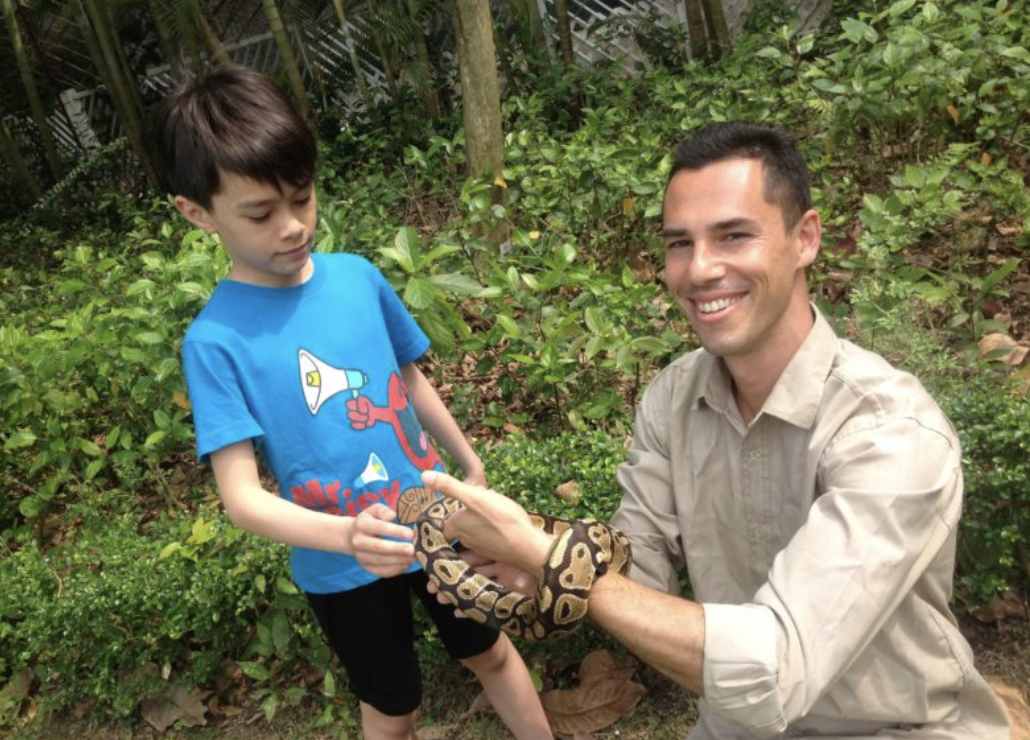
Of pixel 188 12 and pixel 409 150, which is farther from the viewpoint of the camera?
pixel 188 12

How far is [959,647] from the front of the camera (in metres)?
1.97

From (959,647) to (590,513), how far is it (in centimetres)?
144

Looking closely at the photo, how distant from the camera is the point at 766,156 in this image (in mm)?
2045

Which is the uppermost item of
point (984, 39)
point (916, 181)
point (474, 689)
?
point (984, 39)

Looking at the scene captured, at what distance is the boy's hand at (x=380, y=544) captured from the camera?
6.77ft

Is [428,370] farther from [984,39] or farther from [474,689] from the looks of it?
[984,39]

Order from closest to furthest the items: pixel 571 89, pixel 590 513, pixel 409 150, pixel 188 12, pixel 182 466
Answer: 1. pixel 590 513
2. pixel 182 466
3. pixel 409 150
4. pixel 571 89
5. pixel 188 12

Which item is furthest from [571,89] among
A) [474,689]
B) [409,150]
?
[474,689]

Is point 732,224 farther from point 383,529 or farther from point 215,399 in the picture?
point 215,399

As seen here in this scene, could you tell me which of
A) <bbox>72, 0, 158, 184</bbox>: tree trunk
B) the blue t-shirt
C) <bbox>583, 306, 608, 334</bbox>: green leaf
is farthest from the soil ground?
<bbox>72, 0, 158, 184</bbox>: tree trunk

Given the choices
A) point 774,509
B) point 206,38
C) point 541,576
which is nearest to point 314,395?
point 541,576

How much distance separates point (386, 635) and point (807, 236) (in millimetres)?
1600

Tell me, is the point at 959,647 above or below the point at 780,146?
below

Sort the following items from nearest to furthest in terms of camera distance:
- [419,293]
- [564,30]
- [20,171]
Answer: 1. [419,293]
2. [564,30]
3. [20,171]
